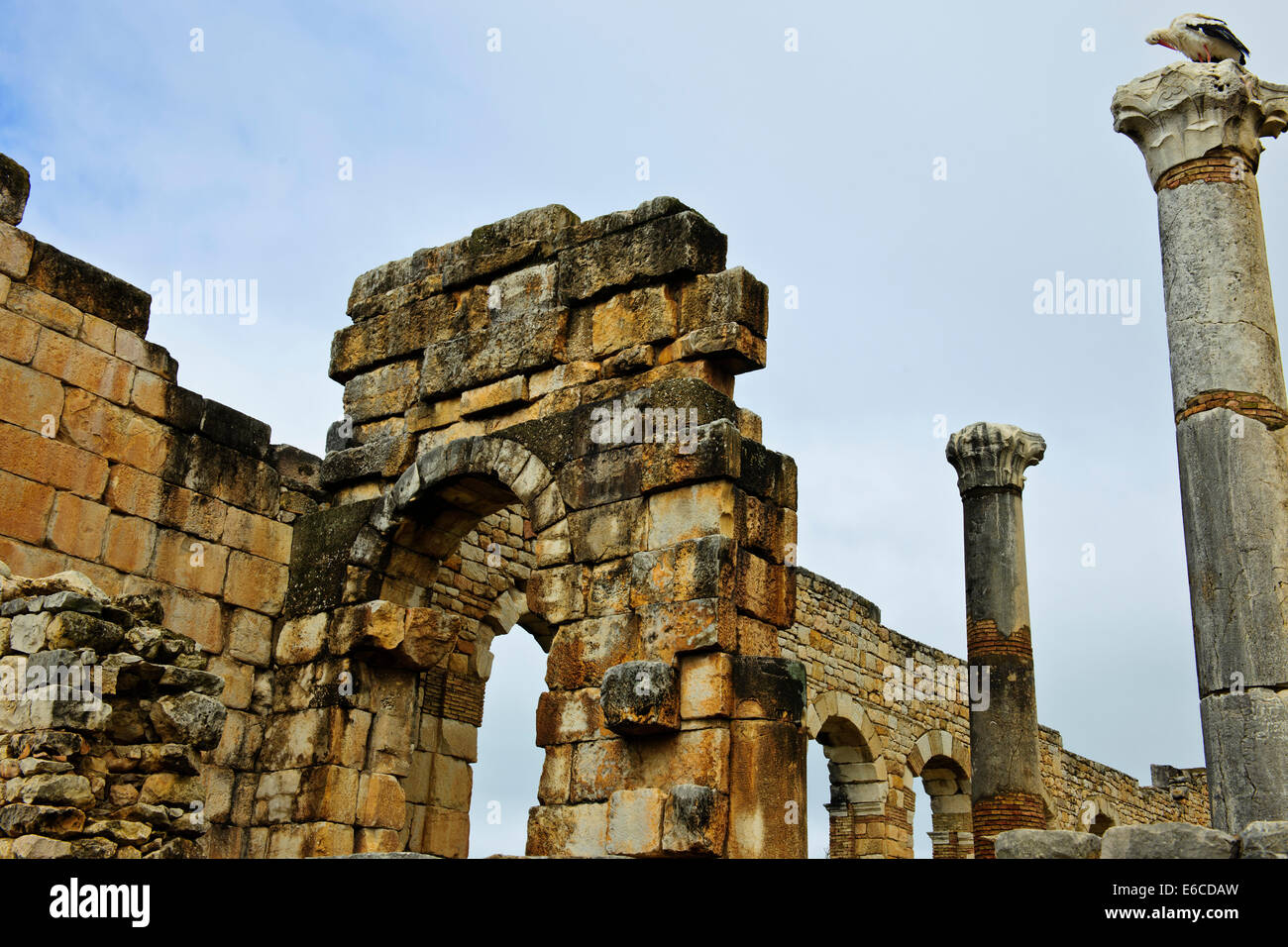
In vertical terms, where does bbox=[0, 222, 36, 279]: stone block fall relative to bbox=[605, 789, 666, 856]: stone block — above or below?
above

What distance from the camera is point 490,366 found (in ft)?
30.4

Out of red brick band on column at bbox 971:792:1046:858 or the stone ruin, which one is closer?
the stone ruin

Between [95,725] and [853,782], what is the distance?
11.3 m

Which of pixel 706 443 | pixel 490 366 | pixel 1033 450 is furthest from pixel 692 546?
pixel 1033 450

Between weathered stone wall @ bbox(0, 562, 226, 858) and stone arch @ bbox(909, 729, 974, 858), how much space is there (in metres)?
11.7

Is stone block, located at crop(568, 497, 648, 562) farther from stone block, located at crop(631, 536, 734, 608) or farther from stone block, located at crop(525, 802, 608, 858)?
stone block, located at crop(525, 802, 608, 858)

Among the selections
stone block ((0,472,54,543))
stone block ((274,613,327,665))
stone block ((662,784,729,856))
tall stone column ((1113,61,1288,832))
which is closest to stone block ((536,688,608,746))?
stone block ((662,784,729,856))

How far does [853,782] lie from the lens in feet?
50.9

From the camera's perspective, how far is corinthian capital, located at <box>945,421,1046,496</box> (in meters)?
13.8

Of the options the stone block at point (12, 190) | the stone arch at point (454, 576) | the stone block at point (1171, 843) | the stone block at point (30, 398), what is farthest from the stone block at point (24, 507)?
the stone block at point (1171, 843)

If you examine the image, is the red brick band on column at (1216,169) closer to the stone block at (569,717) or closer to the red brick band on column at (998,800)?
the red brick band on column at (998,800)

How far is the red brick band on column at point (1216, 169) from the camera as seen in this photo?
Answer: 9117mm

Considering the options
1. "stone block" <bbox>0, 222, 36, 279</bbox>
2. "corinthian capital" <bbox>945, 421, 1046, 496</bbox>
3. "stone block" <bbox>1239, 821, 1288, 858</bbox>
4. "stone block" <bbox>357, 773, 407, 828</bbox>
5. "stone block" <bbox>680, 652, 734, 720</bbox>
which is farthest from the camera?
"corinthian capital" <bbox>945, 421, 1046, 496</bbox>
